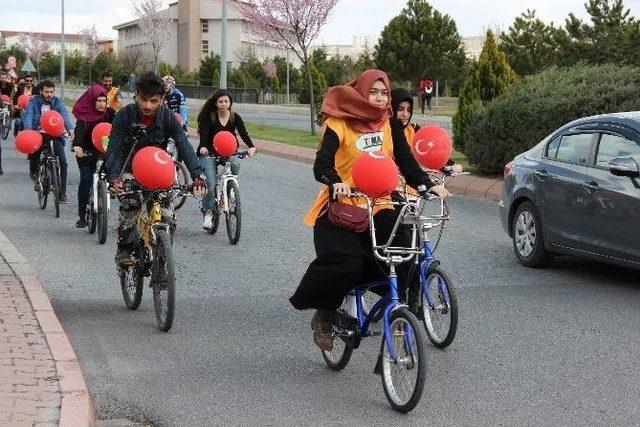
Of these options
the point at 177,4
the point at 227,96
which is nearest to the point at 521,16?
the point at 227,96

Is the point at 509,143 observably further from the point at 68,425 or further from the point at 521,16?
the point at 521,16

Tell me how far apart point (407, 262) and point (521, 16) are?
6754cm

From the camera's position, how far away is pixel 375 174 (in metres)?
6.52

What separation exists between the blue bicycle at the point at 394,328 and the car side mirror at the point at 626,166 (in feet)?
11.6

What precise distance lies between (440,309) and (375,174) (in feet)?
5.30

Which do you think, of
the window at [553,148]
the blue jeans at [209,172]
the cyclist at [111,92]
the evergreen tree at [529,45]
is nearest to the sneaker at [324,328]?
the window at [553,148]

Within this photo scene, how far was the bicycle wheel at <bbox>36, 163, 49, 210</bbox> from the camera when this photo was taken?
1644cm

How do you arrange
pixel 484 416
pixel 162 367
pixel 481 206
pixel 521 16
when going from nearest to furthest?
pixel 484 416 → pixel 162 367 → pixel 481 206 → pixel 521 16

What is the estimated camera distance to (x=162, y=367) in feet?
24.9

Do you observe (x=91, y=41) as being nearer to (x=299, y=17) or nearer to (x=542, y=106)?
(x=299, y=17)

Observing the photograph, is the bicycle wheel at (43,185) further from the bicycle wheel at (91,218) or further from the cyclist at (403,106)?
the cyclist at (403,106)

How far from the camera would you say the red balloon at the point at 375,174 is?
257 inches

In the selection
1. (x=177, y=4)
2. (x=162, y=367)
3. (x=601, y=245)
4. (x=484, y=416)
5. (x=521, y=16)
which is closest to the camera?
(x=484, y=416)

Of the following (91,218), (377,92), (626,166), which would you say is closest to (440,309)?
(377,92)
